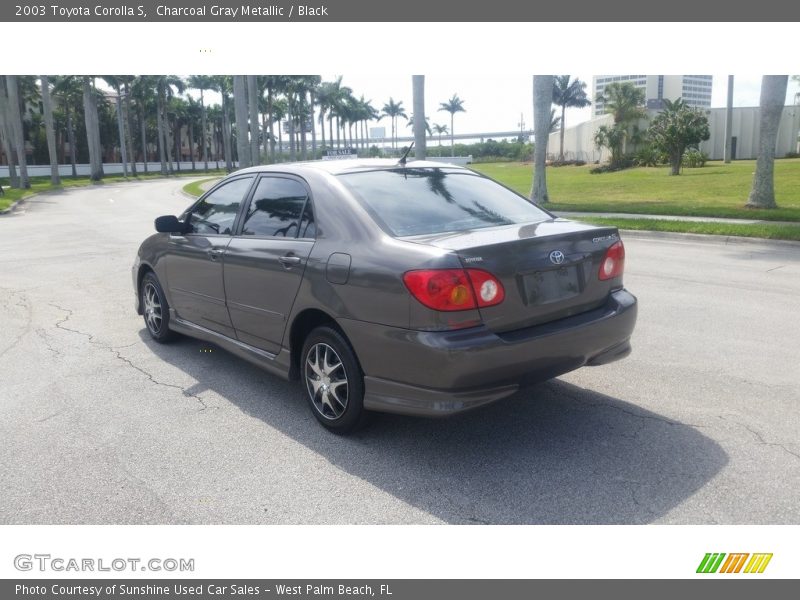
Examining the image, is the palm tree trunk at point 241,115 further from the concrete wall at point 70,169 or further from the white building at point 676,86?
the white building at point 676,86

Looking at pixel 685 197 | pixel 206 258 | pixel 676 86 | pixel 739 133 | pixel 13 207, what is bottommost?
pixel 13 207

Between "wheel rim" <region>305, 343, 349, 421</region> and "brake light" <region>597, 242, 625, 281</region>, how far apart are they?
173cm

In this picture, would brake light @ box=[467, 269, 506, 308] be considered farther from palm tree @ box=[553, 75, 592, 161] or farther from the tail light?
palm tree @ box=[553, 75, 592, 161]

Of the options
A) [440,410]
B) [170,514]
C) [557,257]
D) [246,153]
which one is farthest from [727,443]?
[246,153]

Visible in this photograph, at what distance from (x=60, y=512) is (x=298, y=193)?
2.45 meters

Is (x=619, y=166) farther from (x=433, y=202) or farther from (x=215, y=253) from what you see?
(x=433, y=202)

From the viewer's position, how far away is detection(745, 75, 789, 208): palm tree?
16672 millimetres

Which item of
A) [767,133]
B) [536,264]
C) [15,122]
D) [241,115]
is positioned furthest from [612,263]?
[15,122]

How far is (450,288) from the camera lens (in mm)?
3674

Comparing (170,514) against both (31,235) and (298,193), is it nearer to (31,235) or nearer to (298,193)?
(298,193)

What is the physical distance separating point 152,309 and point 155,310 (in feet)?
0.23

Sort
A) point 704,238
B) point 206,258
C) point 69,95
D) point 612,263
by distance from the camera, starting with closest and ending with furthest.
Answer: point 612,263
point 206,258
point 704,238
point 69,95

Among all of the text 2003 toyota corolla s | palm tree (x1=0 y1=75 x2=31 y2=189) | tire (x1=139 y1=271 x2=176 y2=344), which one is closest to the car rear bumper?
the text 2003 toyota corolla s

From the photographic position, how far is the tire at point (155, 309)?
650 cm
